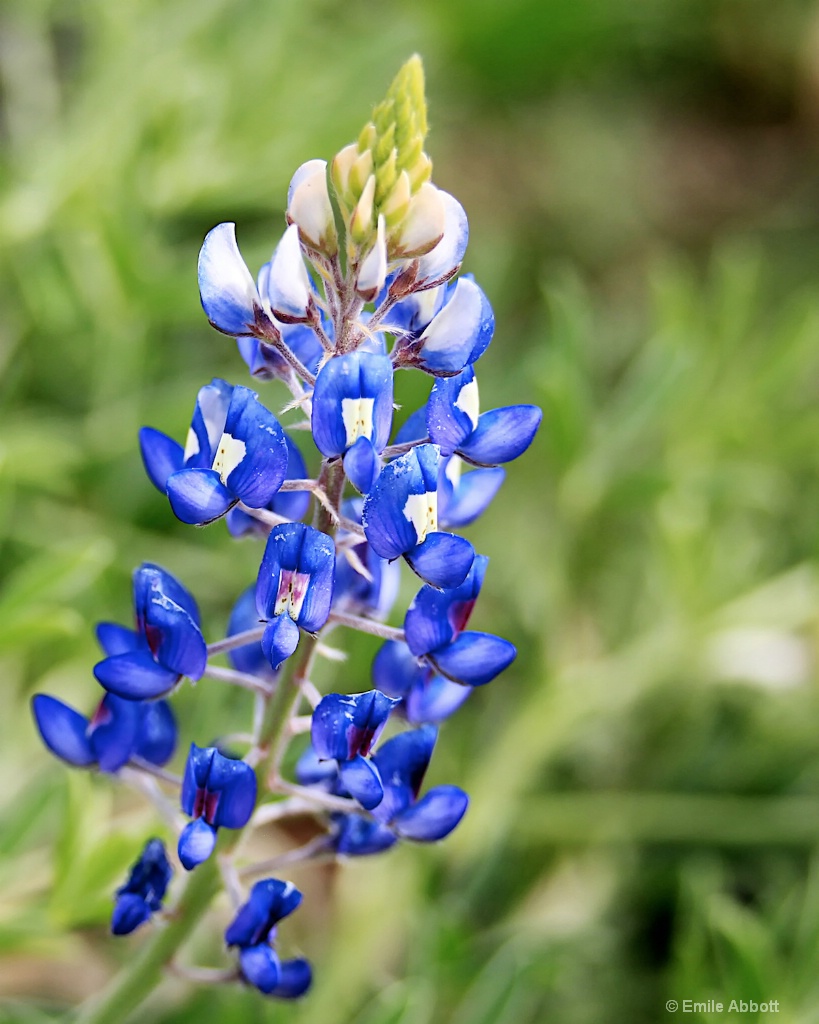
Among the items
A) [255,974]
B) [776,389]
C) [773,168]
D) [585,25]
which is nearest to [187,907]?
[255,974]

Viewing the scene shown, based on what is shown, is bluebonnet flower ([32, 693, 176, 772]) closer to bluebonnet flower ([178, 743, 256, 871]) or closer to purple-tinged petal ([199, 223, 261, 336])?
bluebonnet flower ([178, 743, 256, 871])

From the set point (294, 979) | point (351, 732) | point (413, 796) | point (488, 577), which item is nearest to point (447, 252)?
point (351, 732)

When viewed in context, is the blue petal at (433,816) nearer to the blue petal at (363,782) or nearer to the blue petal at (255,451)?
the blue petal at (363,782)

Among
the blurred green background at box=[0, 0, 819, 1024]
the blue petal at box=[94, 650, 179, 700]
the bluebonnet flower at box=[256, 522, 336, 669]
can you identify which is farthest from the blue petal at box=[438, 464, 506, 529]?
the blurred green background at box=[0, 0, 819, 1024]

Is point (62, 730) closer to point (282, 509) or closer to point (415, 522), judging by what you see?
point (282, 509)

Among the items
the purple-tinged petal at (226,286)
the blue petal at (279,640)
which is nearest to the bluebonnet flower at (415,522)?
the blue petal at (279,640)

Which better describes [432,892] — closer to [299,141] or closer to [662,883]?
[662,883]
